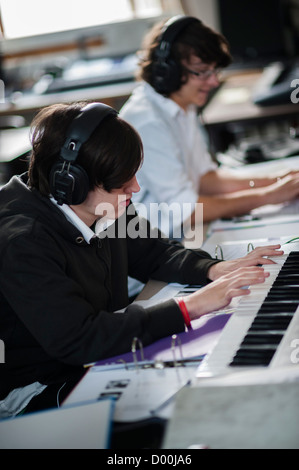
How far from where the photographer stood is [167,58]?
2104mm

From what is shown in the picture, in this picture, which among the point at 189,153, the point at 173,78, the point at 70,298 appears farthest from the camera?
the point at 189,153

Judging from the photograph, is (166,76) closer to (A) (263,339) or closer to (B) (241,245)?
(B) (241,245)

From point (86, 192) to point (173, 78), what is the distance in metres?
0.96

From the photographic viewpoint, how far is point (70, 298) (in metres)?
1.21

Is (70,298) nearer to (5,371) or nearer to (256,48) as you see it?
(5,371)

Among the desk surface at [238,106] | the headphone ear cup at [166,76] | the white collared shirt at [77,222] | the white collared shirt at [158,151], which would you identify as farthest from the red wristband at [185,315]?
the desk surface at [238,106]

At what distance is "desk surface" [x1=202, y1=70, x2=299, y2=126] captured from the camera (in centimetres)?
292

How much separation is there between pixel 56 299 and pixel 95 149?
29 cm

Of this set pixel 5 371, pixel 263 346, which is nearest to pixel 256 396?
pixel 263 346

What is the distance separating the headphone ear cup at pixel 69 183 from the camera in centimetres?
125

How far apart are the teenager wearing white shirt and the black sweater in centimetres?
Result: 54

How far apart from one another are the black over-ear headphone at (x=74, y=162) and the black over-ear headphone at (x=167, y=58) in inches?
34.6

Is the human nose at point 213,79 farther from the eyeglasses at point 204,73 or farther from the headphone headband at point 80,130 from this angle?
the headphone headband at point 80,130

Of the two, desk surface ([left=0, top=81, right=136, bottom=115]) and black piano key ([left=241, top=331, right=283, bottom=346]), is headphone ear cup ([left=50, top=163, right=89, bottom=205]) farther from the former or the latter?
desk surface ([left=0, top=81, right=136, bottom=115])
